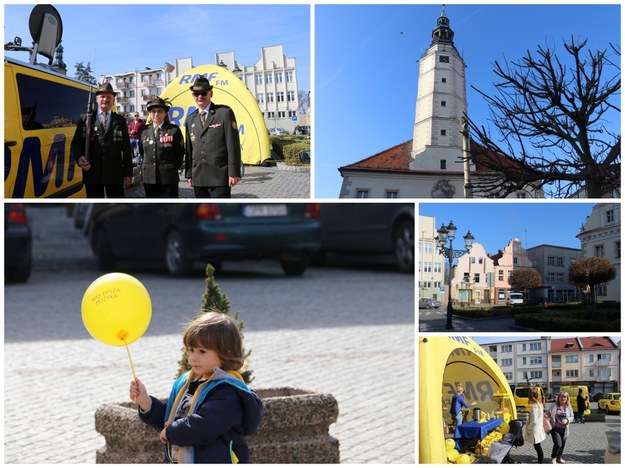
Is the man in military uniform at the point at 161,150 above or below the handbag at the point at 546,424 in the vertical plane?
above

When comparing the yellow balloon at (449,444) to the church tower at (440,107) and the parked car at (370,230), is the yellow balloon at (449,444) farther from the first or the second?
the parked car at (370,230)

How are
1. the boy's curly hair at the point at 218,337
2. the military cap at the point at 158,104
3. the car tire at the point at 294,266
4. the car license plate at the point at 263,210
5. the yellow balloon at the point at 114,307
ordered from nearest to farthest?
1. the boy's curly hair at the point at 218,337
2. the yellow balloon at the point at 114,307
3. the military cap at the point at 158,104
4. the car license plate at the point at 263,210
5. the car tire at the point at 294,266

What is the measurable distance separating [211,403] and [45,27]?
2813 millimetres

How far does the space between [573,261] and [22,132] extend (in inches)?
130

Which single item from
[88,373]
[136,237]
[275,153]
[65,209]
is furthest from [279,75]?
[65,209]

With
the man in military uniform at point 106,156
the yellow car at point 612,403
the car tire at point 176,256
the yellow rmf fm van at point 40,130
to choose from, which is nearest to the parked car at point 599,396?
the yellow car at point 612,403

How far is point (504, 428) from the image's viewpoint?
17.9 ft

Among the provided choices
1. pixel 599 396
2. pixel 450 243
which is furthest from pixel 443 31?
pixel 599 396

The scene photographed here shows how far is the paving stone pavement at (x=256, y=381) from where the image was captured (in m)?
6.46

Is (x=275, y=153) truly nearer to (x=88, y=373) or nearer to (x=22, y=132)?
(x=22, y=132)

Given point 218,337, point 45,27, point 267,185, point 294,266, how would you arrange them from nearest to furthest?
point 218,337
point 45,27
point 267,185
point 294,266

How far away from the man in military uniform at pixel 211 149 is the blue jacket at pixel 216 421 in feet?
6.94

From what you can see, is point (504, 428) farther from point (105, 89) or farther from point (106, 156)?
point (105, 89)

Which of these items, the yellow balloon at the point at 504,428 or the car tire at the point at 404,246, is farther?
the car tire at the point at 404,246
